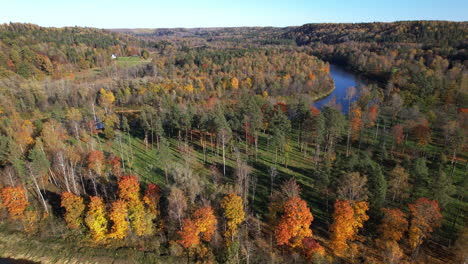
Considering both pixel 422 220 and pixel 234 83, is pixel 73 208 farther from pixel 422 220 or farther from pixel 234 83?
pixel 234 83

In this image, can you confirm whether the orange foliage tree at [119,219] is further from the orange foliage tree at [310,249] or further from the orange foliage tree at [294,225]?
the orange foliage tree at [310,249]

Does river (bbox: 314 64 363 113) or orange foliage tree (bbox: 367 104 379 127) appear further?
river (bbox: 314 64 363 113)

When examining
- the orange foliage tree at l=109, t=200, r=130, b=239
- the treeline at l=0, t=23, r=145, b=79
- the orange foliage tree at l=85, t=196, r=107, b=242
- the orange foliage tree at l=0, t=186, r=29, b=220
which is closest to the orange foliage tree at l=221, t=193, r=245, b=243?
the orange foliage tree at l=109, t=200, r=130, b=239

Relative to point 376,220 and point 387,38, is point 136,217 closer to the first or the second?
point 376,220

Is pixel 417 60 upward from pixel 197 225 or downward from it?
upward

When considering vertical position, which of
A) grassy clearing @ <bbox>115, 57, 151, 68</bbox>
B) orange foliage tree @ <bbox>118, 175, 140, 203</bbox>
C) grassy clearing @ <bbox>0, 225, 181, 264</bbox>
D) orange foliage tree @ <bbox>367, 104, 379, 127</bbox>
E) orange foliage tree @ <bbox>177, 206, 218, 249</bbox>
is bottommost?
grassy clearing @ <bbox>0, 225, 181, 264</bbox>

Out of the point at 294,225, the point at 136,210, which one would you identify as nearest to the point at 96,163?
the point at 136,210

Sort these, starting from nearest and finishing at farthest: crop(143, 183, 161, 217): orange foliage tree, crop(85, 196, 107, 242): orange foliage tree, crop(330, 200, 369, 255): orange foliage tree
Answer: crop(330, 200, 369, 255): orange foliage tree, crop(85, 196, 107, 242): orange foliage tree, crop(143, 183, 161, 217): orange foliage tree

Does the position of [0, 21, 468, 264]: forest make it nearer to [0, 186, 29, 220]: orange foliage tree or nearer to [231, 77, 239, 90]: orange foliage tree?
[0, 186, 29, 220]: orange foliage tree
